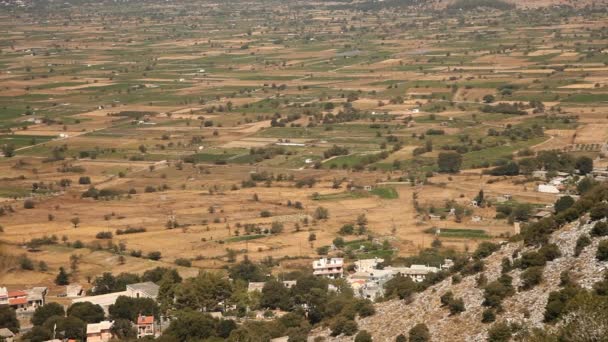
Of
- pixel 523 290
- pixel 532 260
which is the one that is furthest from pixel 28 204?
pixel 523 290

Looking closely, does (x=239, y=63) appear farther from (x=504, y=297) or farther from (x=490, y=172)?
(x=504, y=297)

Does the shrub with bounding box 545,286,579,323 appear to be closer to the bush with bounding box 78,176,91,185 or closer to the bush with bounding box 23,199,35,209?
the bush with bounding box 23,199,35,209

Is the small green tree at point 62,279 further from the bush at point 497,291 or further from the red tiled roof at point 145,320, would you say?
the bush at point 497,291

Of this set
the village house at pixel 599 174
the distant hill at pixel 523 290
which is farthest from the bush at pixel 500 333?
the village house at pixel 599 174

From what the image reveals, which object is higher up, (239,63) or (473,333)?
(473,333)

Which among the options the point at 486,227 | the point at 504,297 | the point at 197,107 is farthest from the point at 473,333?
the point at 197,107
